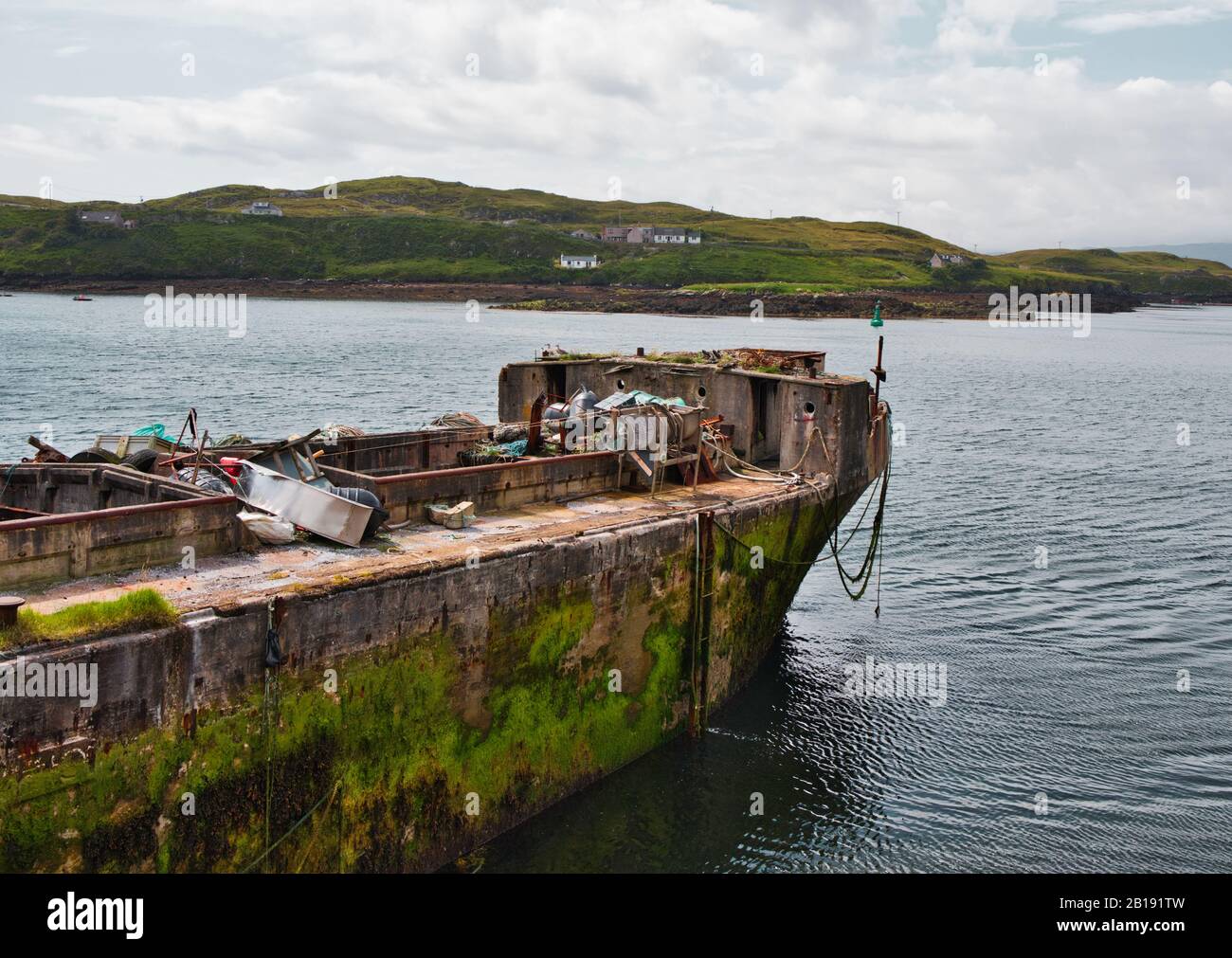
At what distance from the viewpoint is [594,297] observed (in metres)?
179

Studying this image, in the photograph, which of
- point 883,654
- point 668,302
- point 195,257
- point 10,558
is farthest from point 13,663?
point 195,257

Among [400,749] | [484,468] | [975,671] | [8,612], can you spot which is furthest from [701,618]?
[8,612]

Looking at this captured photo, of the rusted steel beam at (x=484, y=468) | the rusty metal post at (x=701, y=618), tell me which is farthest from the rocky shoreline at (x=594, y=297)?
the rusty metal post at (x=701, y=618)

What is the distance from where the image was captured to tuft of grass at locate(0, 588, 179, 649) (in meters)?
9.73

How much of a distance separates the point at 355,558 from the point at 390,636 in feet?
5.22

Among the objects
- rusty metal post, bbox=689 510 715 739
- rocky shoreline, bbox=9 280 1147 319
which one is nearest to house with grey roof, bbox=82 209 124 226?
rocky shoreline, bbox=9 280 1147 319

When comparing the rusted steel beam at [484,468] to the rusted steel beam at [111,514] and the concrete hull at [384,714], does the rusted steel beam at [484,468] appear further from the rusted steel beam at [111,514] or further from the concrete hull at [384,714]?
the rusted steel beam at [111,514]

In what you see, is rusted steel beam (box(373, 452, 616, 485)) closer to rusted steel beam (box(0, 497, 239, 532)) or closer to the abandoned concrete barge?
the abandoned concrete barge

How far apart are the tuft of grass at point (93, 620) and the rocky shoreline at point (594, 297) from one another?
149 metres

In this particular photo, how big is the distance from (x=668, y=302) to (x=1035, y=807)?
15462cm

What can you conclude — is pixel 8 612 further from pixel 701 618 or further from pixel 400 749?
pixel 701 618

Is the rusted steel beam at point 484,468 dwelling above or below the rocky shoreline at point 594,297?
below

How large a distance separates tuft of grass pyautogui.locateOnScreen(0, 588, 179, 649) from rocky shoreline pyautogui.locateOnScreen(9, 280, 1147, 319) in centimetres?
14882

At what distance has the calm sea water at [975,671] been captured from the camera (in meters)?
16.3
